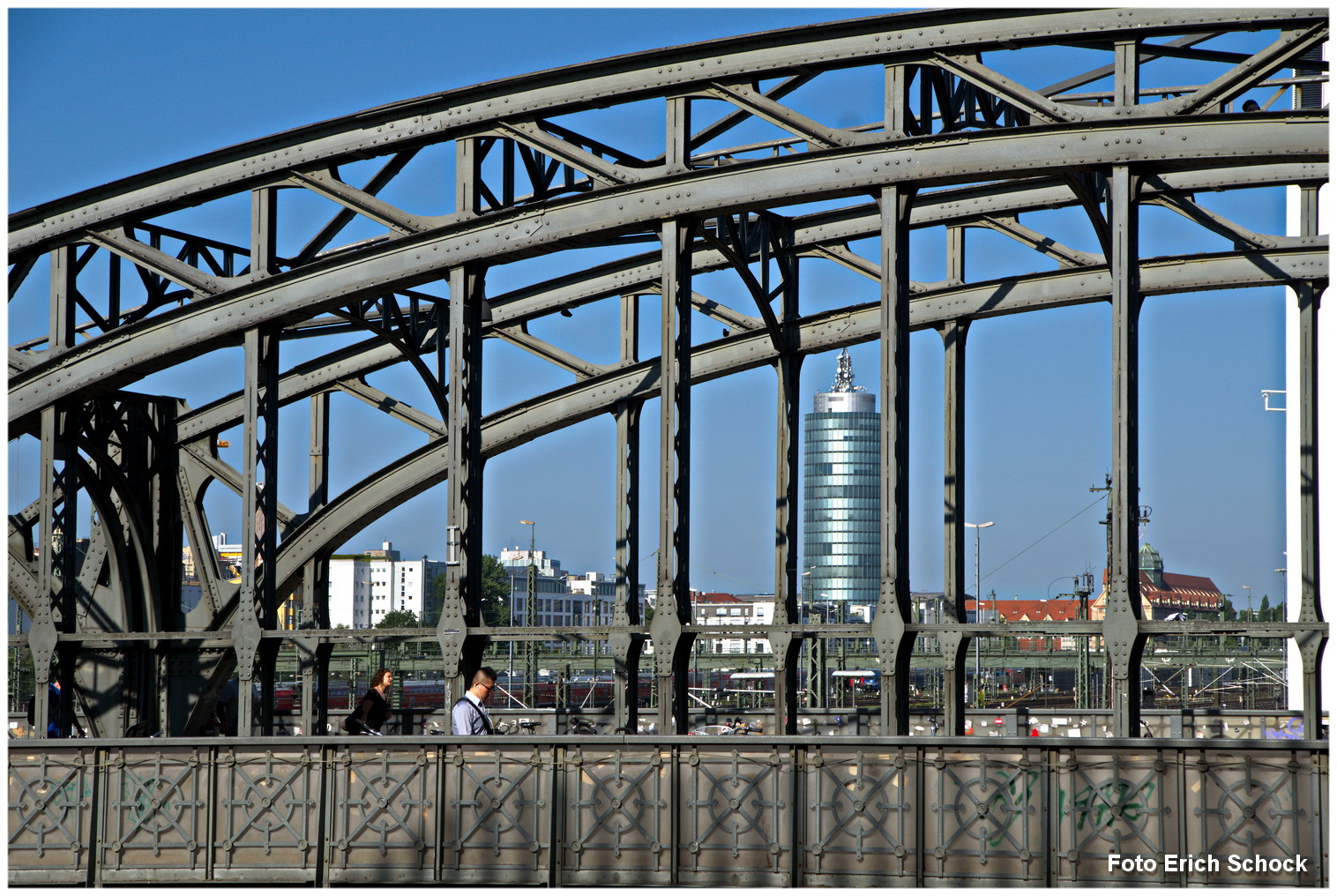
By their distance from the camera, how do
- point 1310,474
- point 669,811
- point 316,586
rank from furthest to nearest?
point 316,586
point 1310,474
point 669,811

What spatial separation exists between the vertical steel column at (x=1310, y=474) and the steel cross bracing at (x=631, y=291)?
5 centimetres

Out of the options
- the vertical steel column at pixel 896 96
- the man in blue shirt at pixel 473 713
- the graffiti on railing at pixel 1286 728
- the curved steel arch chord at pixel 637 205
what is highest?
the vertical steel column at pixel 896 96

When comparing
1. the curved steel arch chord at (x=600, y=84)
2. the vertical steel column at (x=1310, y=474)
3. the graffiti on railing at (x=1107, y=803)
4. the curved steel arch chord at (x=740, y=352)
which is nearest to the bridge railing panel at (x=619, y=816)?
the graffiti on railing at (x=1107, y=803)

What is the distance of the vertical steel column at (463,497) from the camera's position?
13.1 metres

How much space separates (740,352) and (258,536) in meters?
7.62

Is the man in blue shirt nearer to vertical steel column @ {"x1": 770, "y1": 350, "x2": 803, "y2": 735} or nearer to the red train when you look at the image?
vertical steel column @ {"x1": 770, "y1": 350, "x2": 803, "y2": 735}

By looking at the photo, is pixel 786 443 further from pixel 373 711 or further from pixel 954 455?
pixel 373 711

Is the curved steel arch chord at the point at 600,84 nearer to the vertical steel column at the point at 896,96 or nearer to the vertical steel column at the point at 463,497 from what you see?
the vertical steel column at the point at 896,96

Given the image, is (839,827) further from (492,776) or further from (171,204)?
(171,204)

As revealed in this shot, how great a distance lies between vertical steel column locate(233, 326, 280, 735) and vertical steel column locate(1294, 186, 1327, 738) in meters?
10.4

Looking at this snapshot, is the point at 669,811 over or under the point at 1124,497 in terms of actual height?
under

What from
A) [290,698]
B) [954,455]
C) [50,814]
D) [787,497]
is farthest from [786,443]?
[290,698]

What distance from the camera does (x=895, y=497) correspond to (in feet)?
39.2

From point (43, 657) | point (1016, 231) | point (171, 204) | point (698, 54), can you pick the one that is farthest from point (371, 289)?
point (1016, 231)
